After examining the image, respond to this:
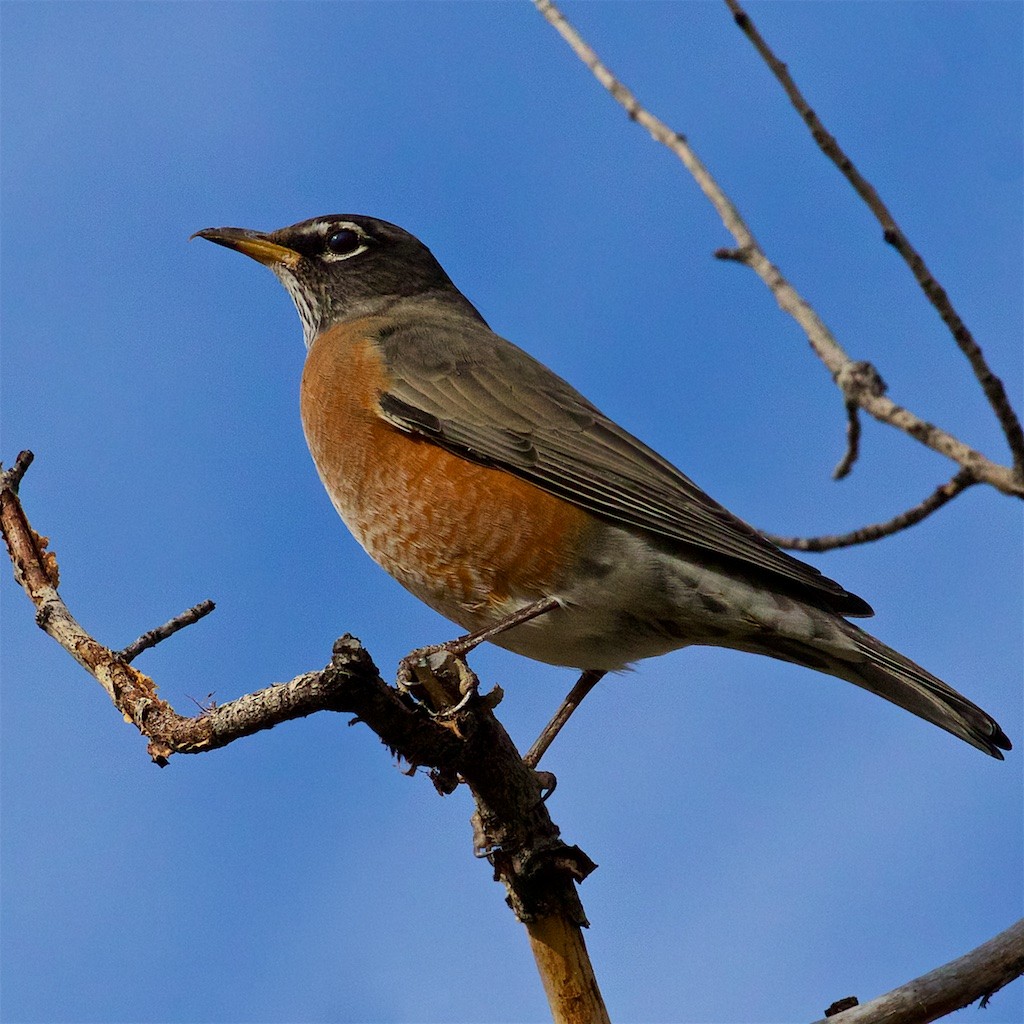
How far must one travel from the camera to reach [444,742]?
4.76m

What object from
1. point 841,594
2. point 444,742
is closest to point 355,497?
A: point 444,742

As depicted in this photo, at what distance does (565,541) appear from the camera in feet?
18.7

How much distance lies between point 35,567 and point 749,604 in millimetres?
3133

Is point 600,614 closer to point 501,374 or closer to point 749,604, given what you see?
point 749,604

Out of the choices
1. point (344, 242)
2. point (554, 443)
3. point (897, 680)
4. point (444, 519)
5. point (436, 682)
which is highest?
point (344, 242)

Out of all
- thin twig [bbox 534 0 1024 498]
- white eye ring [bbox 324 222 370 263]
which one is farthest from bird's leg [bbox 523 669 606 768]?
thin twig [bbox 534 0 1024 498]

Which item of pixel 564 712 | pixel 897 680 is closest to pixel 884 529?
pixel 897 680

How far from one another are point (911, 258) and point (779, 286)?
1.04 feet

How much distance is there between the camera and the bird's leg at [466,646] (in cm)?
492

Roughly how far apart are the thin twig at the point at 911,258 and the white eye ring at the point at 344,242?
5.69m

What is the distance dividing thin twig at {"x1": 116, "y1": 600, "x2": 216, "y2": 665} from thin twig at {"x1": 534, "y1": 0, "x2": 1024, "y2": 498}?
9.61 feet

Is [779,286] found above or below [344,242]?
below

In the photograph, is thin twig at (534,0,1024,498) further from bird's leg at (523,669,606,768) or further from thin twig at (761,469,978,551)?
bird's leg at (523,669,606,768)

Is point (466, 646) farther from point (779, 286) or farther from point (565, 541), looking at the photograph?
point (779, 286)
